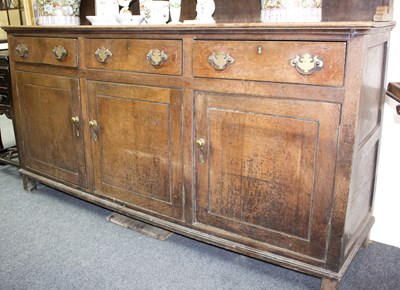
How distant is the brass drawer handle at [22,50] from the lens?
2.13 meters

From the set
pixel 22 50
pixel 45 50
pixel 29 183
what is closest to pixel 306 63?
pixel 45 50

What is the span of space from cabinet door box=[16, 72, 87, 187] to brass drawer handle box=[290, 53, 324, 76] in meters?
1.12

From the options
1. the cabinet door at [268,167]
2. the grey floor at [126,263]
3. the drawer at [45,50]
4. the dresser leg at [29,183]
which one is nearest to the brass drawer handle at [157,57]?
the cabinet door at [268,167]

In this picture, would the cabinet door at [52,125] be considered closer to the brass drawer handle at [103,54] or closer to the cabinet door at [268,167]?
the brass drawer handle at [103,54]

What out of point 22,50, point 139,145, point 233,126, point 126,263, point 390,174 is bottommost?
point 126,263

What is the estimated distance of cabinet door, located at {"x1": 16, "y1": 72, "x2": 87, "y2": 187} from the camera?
204cm

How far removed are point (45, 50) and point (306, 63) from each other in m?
1.37

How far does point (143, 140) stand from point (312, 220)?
0.80 meters

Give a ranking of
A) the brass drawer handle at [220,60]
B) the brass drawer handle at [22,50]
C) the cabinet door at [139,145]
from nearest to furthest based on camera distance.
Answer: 1. the brass drawer handle at [220,60]
2. the cabinet door at [139,145]
3. the brass drawer handle at [22,50]

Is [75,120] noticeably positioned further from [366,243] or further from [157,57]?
[366,243]

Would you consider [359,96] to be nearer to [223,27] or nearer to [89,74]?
[223,27]

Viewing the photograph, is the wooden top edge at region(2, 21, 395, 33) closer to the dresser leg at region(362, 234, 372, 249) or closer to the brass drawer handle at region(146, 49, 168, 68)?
the brass drawer handle at region(146, 49, 168, 68)

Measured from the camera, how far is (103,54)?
179 cm

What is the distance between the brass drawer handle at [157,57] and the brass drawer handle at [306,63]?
21.1 inches
